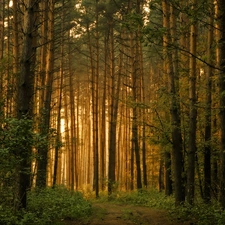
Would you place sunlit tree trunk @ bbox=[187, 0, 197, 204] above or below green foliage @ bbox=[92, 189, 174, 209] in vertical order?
above

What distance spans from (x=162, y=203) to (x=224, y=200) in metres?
5.72

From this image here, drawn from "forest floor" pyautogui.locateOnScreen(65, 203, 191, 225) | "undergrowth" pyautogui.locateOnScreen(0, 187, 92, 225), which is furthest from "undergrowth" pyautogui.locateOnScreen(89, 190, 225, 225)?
"undergrowth" pyautogui.locateOnScreen(0, 187, 92, 225)

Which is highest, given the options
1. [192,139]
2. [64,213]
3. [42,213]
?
[192,139]

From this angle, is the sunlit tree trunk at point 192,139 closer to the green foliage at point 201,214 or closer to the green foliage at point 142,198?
the green foliage at point 201,214

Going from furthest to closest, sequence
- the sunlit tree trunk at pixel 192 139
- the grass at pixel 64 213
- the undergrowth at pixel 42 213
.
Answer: the sunlit tree trunk at pixel 192 139 → the grass at pixel 64 213 → the undergrowth at pixel 42 213

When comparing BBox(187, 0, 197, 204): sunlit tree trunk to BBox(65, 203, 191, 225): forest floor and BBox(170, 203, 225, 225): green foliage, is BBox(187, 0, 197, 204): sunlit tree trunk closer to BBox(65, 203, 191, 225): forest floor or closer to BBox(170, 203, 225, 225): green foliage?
BBox(170, 203, 225, 225): green foliage

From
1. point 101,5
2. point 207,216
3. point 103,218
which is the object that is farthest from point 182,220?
point 101,5

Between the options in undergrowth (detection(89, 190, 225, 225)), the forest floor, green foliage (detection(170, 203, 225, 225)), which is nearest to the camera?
green foliage (detection(170, 203, 225, 225))

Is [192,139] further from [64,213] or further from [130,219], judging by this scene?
[64,213]

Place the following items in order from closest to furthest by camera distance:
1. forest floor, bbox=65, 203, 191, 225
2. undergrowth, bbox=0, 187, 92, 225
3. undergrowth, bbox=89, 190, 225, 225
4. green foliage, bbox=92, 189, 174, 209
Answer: undergrowth, bbox=0, 187, 92, 225
undergrowth, bbox=89, 190, 225, 225
forest floor, bbox=65, 203, 191, 225
green foliage, bbox=92, 189, 174, 209

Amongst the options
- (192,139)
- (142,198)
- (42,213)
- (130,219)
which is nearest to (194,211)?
(130,219)

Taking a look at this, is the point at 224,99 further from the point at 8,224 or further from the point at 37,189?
the point at 37,189

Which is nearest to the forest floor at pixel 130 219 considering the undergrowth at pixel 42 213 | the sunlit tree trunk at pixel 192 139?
the undergrowth at pixel 42 213

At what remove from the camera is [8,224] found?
21.2 feet
